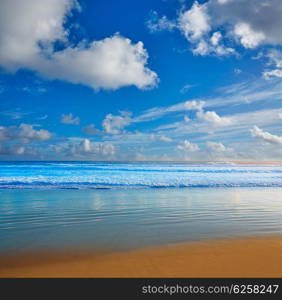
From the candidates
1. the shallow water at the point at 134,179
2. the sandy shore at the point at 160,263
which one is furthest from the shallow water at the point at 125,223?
the shallow water at the point at 134,179

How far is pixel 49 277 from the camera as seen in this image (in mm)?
3627

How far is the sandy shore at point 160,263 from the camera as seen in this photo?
12.1ft

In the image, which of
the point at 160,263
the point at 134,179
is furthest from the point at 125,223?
the point at 134,179

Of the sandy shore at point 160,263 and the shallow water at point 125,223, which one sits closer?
the sandy shore at point 160,263

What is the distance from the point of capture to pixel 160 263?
4.02 metres

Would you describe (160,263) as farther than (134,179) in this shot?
No

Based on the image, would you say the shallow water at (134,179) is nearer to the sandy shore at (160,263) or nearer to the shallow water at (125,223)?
the shallow water at (125,223)

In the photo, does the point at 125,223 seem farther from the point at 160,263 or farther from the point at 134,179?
the point at 134,179

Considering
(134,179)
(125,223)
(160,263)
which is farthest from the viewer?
(134,179)
